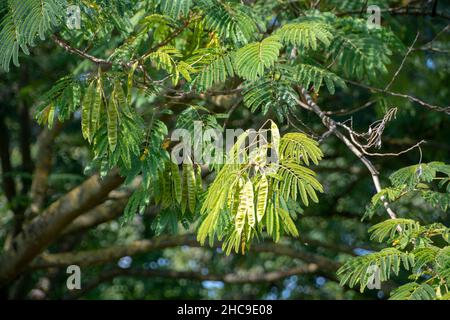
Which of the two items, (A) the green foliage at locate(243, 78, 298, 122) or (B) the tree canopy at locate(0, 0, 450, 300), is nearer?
(B) the tree canopy at locate(0, 0, 450, 300)

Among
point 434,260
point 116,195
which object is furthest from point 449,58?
point 434,260

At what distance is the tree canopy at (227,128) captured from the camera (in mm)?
3422

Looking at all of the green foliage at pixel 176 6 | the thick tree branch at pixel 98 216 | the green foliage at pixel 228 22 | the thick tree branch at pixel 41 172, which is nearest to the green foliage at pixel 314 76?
the green foliage at pixel 228 22

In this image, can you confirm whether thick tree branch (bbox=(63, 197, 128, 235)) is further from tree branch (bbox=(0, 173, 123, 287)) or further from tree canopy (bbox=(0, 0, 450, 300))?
tree branch (bbox=(0, 173, 123, 287))

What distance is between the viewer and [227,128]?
5.64m

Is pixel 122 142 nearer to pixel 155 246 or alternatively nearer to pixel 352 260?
pixel 352 260

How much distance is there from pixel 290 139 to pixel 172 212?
79cm

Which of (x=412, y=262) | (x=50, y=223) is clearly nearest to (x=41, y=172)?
(x=50, y=223)

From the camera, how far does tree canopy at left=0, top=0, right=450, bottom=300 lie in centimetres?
342

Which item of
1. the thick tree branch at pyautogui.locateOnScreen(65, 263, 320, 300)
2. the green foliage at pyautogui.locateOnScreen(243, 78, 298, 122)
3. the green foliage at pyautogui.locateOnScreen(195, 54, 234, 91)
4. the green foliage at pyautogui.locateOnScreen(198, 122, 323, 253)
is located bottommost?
the thick tree branch at pyautogui.locateOnScreen(65, 263, 320, 300)

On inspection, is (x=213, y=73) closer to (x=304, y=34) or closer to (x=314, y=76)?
(x=304, y=34)

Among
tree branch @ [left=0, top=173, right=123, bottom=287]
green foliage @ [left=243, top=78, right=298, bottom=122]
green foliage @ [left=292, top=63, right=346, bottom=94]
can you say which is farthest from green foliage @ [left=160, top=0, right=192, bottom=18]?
tree branch @ [left=0, top=173, right=123, bottom=287]

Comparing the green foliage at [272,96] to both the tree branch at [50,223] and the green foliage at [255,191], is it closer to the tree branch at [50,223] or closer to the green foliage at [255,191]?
the green foliage at [255,191]

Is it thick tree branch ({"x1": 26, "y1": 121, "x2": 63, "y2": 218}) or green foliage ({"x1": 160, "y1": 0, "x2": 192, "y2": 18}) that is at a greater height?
green foliage ({"x1": 160, "y1": 0, "x2": 192, "y2": 18})
